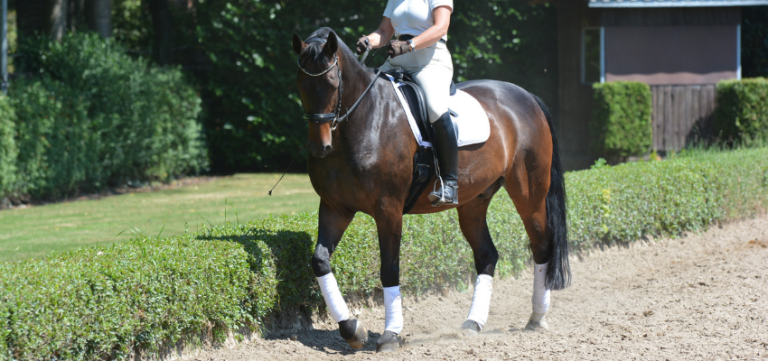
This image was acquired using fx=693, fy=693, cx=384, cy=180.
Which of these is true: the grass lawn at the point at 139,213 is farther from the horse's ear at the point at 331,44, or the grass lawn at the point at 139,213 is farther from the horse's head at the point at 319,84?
the horse's ear at the point at 331,44

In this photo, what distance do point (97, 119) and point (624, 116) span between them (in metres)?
10.4

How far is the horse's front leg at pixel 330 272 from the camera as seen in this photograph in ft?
14.9

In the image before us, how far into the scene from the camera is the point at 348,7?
15352 millimetres

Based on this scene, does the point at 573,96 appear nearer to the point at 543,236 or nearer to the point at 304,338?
the point at 543,236

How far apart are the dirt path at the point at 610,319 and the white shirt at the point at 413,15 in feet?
7.25

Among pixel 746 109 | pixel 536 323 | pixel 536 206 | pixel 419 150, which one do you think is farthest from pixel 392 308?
pixel 746 109

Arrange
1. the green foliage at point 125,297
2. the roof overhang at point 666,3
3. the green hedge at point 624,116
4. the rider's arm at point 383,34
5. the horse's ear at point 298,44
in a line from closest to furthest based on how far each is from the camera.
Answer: the green foliage at point 125,297
the horse's ear at point 298,44
the rider's arm at point 383,34
the green hedge at point 624,116
the roof overhang at point 666,3

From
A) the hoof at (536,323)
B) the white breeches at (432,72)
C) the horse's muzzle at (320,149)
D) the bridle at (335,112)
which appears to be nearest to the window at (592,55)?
the hoof at (536,323)

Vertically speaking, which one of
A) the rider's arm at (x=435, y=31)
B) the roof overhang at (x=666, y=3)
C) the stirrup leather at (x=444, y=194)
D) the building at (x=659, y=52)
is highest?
the roof overhang at (x=666, y=3)

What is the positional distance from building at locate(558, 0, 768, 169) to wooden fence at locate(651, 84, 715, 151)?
22 millimetres

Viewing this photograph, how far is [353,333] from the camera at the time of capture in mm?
4531

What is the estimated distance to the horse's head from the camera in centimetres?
408

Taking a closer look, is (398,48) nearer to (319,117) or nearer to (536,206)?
(319,117)

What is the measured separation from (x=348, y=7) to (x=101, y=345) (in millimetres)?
12366
